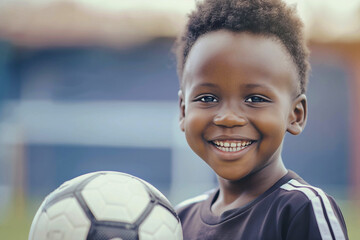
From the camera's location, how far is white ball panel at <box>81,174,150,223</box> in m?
1.46

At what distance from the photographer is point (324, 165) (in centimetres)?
895

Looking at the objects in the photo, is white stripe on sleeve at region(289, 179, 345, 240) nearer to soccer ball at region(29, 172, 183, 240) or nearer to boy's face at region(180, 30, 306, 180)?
boy's face at region(180, 30, 306, 180)

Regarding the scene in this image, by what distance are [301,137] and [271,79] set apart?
7.47 meters

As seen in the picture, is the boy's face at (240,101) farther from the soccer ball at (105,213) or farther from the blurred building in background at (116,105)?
the blurred building in background at (116,105)

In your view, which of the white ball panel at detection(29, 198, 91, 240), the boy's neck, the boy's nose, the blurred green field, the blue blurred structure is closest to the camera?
the white ball panel at detection(29, 198, 91, 240)

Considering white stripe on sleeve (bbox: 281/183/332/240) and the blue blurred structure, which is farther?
the blue blurred structure

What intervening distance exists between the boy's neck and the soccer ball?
0.32 m

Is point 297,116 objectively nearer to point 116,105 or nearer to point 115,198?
point 115,198

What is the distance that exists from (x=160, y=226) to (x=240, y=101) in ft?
1.56

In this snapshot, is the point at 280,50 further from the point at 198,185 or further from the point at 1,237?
the point at 198,185

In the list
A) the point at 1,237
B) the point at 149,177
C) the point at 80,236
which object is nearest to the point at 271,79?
the point at 80,236

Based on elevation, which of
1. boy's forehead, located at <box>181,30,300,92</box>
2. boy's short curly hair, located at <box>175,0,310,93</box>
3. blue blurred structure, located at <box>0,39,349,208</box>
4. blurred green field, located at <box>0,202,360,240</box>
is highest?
boy's short curly hair, located at <box>175,0,310,93</box>

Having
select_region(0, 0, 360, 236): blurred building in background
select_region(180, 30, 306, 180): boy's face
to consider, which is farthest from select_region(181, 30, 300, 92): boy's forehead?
select_region(0, 0, 360, 236): blurred building in background

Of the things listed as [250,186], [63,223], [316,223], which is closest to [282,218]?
[316,223]
